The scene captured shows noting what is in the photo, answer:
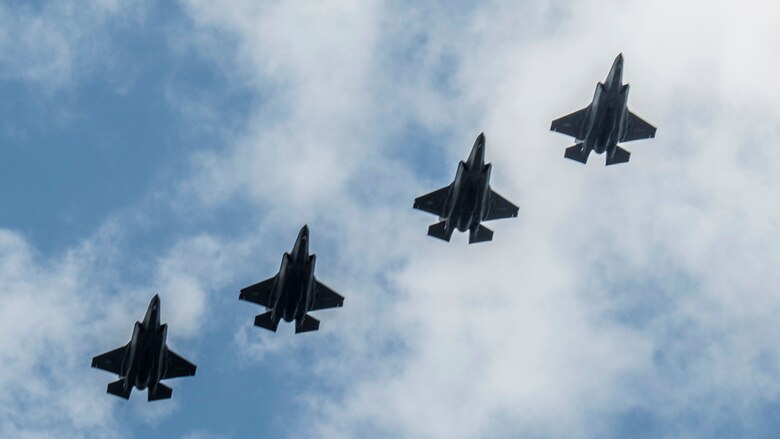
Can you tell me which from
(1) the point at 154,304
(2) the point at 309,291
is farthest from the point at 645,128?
(1) the point at 154,304

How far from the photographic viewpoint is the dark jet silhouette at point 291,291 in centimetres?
9088

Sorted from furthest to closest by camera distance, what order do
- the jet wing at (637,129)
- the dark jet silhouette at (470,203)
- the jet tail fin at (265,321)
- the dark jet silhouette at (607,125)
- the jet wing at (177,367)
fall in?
the jet wing at (637,129), the jet wing at (177,367), the jet tail fin at (265,321), the dark jet silhouette at (607,125), the dark jet silhouette at (470,203)

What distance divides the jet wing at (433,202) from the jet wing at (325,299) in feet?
29.9

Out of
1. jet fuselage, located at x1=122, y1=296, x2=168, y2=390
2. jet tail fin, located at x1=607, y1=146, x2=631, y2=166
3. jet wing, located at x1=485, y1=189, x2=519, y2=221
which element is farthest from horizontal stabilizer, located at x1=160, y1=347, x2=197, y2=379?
jet tail fin, located at x1=607, y1=146, x2=631, y2=166

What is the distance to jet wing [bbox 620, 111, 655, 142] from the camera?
97.7 m

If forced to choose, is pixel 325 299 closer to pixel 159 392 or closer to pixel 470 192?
pixel 159 392

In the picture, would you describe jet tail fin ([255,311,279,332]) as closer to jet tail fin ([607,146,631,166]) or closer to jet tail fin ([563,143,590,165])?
jet tail fin ([563,143,590,165])

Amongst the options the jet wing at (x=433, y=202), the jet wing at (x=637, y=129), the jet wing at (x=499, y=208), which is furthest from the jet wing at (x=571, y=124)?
the jet wing at (x=433, y=202)

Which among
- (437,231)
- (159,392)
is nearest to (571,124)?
(437,231)

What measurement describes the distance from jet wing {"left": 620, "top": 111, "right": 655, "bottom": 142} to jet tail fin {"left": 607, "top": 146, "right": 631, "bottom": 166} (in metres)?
0.87

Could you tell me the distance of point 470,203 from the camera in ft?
303

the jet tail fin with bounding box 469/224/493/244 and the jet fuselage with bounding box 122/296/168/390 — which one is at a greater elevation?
the jet tail fin with bounding box 469/224/493/244

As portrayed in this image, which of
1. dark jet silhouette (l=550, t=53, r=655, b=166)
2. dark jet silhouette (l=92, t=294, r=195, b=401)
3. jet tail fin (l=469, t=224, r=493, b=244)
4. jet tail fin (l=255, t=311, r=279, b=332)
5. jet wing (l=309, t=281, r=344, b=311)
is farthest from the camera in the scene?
jet tail fin (l=469, t=224, r=493, b=244)

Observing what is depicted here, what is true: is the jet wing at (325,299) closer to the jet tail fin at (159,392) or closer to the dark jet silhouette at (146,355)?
the dark jet silhouette at (146,355)
